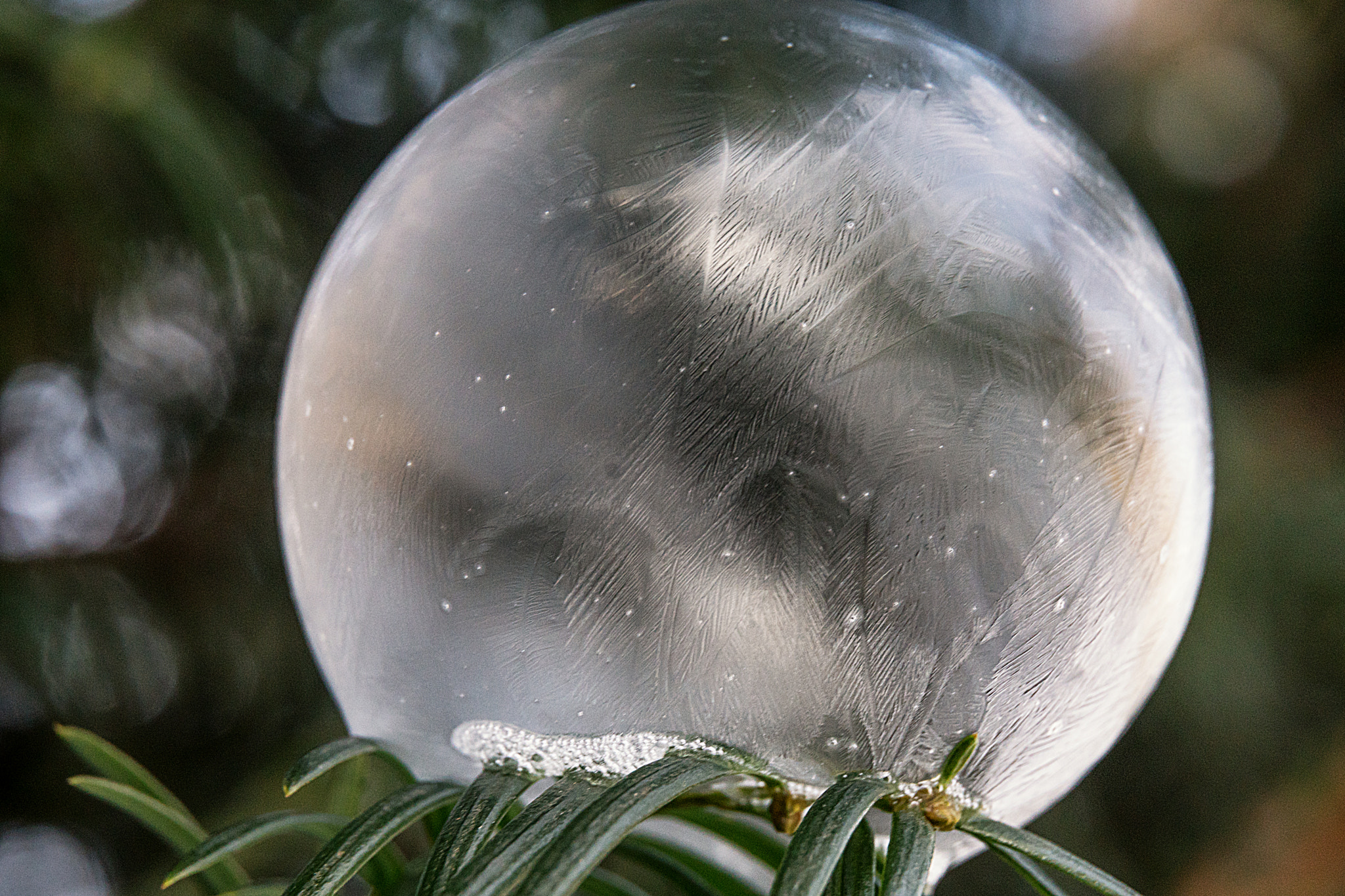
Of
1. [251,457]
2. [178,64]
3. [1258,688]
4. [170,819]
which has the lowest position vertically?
[1258,688]

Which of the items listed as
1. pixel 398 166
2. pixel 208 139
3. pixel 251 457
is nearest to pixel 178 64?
pixel 208 139

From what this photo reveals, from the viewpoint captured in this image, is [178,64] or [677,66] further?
[178,64]

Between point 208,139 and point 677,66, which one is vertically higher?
point 677,66

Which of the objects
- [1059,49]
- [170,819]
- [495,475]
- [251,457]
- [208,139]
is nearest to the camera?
[495,475]

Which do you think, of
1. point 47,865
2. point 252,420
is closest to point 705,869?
point 252,420

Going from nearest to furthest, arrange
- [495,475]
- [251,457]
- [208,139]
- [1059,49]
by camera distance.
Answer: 1. [495,475]
2. [208,139]
3. [251,457]
4. [1059,49]

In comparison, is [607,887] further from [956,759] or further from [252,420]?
[252,420]

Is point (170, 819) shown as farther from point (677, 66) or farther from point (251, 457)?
point (251, 457)

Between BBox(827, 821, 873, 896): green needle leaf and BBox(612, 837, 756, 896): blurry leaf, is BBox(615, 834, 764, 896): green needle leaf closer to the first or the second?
BBox(612, 837, 756, 896): blurry leaf
